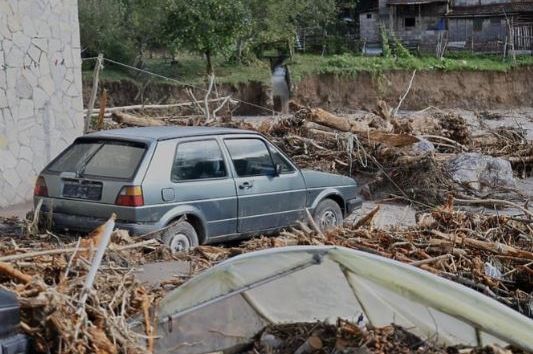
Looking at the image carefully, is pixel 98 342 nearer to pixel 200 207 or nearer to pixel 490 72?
pixel 200 207

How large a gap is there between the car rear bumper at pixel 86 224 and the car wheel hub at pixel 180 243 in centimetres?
27

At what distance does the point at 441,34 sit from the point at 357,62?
43.9ft

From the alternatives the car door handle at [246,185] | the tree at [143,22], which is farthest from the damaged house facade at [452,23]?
the car door handle at [246,185]

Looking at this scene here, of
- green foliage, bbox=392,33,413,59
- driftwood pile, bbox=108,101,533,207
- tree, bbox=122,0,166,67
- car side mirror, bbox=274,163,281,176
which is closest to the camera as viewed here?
car side mirror, bbox=274,163,281,176

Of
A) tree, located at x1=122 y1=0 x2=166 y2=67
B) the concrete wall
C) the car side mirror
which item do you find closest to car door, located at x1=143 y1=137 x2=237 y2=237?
the car side mirror

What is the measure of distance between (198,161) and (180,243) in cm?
111

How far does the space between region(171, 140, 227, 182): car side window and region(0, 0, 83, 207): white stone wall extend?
489 cm

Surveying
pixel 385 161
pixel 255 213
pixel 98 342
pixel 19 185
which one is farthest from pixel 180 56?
pixel 98 342

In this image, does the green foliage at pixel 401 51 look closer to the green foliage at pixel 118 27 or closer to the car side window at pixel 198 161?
the green foliage at pixel 118 27

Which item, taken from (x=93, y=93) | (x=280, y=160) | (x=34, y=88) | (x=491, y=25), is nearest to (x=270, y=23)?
(x=491, y=25)

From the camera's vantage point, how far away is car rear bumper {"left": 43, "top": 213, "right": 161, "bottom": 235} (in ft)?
32.3

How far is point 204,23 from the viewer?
132ft

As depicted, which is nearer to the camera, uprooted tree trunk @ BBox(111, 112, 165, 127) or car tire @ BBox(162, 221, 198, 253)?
car tire @ BBox(162, 221, 198, 253)

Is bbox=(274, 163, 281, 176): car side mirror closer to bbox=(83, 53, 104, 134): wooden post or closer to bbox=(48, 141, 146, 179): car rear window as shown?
bbox=(48, 141, 146, 179): car rear window
